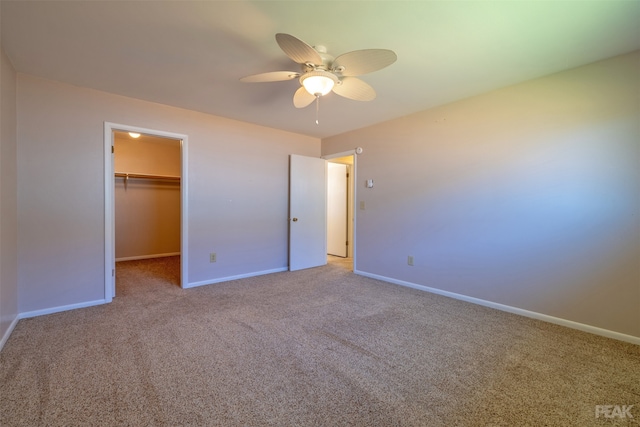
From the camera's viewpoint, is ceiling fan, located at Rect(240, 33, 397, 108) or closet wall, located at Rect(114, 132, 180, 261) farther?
closet wall, located at Rect(114, 132, 180, 261)

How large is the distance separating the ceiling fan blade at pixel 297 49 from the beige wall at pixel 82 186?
7.85ft

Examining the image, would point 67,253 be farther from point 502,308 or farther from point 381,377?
point 502,308

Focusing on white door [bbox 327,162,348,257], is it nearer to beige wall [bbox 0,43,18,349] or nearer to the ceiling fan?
the ceiling fan

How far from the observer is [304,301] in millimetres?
3160

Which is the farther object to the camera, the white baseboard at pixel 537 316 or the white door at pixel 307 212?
the white door at pixel 307 212

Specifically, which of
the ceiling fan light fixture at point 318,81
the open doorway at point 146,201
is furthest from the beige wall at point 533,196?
the open doorway at point 146,201

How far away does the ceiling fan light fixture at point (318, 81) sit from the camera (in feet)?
6.60

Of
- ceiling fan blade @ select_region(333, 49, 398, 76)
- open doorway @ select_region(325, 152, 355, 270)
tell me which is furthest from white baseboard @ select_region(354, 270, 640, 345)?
ceiling fan blade @ select_region(333, 49, 398, 76)

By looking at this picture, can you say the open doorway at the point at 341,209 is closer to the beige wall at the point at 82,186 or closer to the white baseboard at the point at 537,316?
the white baseboard at the point at 537,316

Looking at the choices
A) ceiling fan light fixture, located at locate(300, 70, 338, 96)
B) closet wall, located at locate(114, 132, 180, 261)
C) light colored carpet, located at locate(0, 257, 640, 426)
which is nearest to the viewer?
light colored carpet, located at locate(0, 257, 640, 426)

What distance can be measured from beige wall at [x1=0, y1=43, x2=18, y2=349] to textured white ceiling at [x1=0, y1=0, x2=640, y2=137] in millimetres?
271

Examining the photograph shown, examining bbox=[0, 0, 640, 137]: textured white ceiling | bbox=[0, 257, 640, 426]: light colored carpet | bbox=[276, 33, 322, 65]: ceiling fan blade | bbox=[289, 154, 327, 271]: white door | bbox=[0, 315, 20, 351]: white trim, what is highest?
bbox=[0, 0, 640, 137]: textured white ceiling

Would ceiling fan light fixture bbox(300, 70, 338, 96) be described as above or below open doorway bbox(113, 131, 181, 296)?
Result: above

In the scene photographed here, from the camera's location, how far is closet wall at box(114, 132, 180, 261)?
5.45 metres
